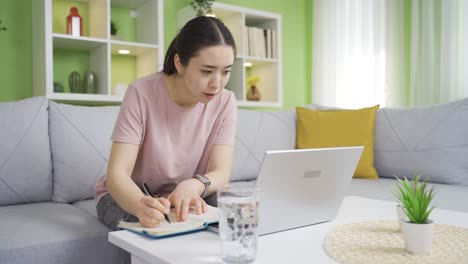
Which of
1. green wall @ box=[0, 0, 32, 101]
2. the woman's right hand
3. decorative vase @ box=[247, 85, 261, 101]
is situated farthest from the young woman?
decorative vase @ box=[247, 85, 261, 101]

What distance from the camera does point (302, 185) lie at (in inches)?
32.6

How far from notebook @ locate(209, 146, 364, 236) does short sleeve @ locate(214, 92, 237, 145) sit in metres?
0.51

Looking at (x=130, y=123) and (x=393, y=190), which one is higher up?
(x=130, y=123)

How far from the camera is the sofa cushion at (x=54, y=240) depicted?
3.71 ft

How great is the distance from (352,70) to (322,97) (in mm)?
394

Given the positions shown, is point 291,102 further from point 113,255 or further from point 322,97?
point 113,255

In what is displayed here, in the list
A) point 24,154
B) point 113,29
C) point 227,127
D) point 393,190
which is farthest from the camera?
point 113,29

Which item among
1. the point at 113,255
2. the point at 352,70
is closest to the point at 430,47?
the point at 352,70

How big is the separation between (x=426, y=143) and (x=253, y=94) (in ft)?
4.91

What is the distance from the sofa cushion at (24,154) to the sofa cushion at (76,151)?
32 millimetres

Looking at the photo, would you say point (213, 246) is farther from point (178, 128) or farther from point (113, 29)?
point (113, 29)

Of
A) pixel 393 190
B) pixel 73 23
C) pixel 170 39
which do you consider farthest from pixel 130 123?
pixel 170 39

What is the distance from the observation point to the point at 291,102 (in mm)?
3885

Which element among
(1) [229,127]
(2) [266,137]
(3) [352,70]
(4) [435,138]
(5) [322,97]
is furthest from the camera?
(5) [322,97]
